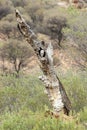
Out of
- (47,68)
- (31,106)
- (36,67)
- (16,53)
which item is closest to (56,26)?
(36,67)

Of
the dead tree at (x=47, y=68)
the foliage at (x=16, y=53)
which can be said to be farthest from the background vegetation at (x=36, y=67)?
the dead tree at (x=47, y=68)

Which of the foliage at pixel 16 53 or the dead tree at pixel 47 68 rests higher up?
the dead tree at pixel 47 68

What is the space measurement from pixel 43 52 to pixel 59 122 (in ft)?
6.92

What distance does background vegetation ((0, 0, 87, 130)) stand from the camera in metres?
7.78

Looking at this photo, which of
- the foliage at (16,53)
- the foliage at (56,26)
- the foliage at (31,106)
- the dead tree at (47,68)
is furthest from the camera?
the foliage at (56,26)

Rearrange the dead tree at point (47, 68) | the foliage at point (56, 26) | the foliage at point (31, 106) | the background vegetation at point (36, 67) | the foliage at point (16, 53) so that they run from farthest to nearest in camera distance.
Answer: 1. the foliage at point (56, 26)
2. the foliage at point (16, 53)
3. the dead tree at point (47, 68)
4. the background vegetation at point (36, 67)
5. the foliage at point (31, 106)

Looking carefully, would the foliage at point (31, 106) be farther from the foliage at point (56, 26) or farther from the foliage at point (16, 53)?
the foliage at point (56, 26)

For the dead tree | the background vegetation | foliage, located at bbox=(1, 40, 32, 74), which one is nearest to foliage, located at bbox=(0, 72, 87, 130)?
the background vegetation

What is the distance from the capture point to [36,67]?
2722cm

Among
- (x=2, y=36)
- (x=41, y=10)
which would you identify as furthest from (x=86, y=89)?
(x=41, y=10)

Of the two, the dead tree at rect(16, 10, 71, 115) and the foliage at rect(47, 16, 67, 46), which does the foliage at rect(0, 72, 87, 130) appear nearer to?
the dead tree at rect(16, 10, 71, 115)

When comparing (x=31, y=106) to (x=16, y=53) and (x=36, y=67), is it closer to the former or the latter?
(x=16, y=53)

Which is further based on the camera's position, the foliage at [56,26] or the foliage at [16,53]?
the foliage at [56,26]

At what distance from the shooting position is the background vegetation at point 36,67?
306 inches
